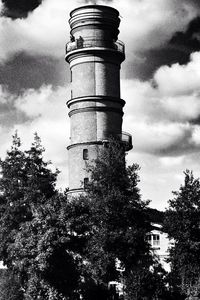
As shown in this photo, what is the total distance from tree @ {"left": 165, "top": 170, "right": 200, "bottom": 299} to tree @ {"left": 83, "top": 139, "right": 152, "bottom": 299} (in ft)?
6.01

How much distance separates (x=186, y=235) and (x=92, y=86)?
18204 mm

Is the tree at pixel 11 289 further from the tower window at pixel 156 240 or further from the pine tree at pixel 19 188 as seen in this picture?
the tower window at pixel 156 240

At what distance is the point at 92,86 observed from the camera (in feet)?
163

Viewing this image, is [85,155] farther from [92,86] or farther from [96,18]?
[96,18]

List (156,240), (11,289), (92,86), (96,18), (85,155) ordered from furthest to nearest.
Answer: (156,240)
(96,18)
(92,86)
(85,155)
(11,289)

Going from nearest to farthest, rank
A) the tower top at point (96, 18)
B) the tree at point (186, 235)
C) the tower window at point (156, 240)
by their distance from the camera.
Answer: the tree at point (186, 235) → the tower top at point (96, 18) → the tower window at point (156, 240)

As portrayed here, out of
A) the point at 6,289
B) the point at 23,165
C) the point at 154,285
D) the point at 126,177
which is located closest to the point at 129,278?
the point at 154,285

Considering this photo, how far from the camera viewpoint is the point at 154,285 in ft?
118

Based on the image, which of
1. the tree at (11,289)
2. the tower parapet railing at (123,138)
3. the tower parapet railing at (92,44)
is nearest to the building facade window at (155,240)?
the tower parapet railing at (123,138)

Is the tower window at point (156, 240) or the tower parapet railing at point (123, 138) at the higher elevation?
the tower parapet railing at point (123, 138)

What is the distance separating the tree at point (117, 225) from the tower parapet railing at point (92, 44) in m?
13.8

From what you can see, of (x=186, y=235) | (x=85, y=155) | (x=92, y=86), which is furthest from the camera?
(x=92, y=86)

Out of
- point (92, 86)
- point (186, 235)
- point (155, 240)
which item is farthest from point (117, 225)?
point (92, 86)

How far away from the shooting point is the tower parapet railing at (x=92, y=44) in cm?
4994
